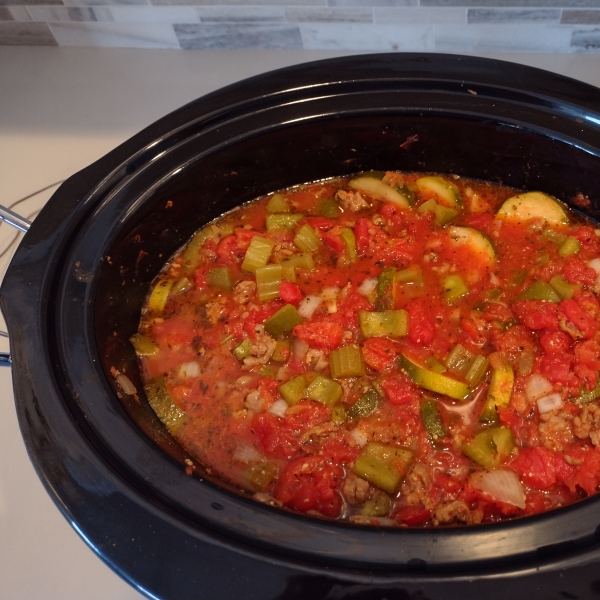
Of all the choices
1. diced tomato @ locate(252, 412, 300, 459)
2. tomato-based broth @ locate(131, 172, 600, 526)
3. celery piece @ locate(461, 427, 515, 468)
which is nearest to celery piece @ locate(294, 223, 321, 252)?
tomato-based broth @ locate(131, 172, 600, 526)

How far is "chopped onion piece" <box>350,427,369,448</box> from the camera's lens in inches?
66.4

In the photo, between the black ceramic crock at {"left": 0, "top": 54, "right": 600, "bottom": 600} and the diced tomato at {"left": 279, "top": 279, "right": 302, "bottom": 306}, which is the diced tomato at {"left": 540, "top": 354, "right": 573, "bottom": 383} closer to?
the black ceramic crock at {"left": 0, "top": 54, "right": 600, "bottom": 600}

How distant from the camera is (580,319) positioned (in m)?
1.78

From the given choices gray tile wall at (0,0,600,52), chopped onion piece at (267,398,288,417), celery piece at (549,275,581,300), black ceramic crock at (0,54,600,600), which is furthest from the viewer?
gray tile wall at (0,0,600,52)

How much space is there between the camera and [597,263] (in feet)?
6.29

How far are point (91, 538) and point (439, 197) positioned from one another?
1.53m

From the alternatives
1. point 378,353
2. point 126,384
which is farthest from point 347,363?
point 126,384

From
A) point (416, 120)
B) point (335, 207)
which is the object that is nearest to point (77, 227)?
point (335, 207)

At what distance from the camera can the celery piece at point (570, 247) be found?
196 cm

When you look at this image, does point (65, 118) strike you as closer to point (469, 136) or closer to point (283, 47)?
point (283, 47)

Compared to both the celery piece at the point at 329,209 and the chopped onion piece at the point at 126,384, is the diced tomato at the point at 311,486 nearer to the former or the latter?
the chopped onion piece at the point at 126,384

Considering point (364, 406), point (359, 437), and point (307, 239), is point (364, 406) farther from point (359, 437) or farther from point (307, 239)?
point (307, 239)

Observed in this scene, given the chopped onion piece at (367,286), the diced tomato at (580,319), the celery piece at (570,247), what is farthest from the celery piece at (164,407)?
Answer: the celery piece at (570,247)

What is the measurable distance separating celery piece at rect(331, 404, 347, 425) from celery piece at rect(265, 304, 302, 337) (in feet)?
1.02
